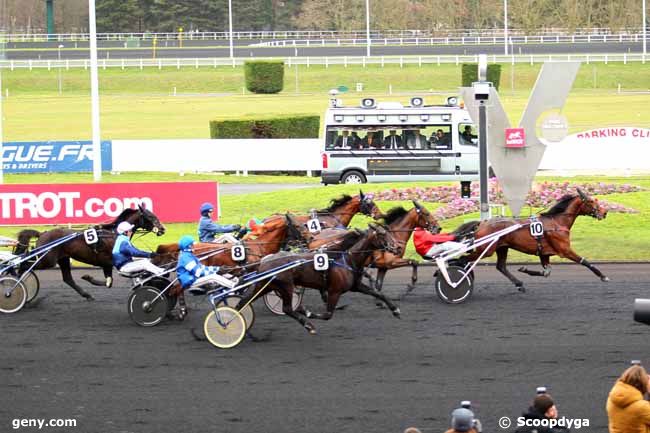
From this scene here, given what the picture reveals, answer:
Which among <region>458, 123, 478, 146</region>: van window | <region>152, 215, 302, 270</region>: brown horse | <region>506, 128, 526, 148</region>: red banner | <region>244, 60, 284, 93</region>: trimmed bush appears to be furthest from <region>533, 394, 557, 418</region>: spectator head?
<region>244, 60, 284, 93</region>: trimmed bush

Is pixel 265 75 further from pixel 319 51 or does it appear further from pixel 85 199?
pixel 85 199

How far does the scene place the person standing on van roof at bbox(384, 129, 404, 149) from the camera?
79.8 ft

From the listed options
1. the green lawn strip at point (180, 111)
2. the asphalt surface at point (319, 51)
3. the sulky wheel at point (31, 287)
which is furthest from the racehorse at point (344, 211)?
the asphalt surface at point (319, 51)

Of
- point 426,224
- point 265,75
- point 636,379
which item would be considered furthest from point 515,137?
point 265,75

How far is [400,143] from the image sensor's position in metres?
24.5

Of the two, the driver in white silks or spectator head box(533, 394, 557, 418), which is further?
the driver in white silks

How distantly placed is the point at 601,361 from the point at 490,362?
3.65 feet

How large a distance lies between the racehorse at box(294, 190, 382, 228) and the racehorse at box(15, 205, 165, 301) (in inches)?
82.2

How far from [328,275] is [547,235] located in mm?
3536

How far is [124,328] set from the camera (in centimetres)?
1243

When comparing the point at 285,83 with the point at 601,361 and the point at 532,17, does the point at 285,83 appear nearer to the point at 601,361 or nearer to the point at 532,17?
the point at 532,17

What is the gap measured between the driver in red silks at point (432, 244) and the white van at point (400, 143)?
35.3 ft

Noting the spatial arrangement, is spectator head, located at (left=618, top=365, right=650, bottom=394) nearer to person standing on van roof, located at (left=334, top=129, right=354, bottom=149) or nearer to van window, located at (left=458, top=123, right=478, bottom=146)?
van window, located at (left=458, top=123, right=478, bottom=146)

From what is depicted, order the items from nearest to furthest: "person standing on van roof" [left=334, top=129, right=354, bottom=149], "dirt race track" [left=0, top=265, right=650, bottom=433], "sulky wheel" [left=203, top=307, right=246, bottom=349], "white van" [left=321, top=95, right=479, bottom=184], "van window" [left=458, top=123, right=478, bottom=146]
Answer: "dirt race track" [left=0, top=265, right=650, bottom=433], "sulky wheel" [left=203, top=307, right=246, bottom=349], "white van" [left=321, top=95, right=479, bottom=184], "van window" [left=458, top=123, right=478, bottom=146], "person standing on van roof" [left=334, top=129, right=354, bottom=149]
